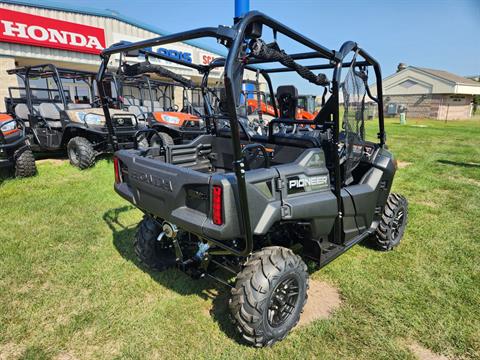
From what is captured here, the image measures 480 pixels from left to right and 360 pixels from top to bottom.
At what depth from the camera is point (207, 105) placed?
4031mm

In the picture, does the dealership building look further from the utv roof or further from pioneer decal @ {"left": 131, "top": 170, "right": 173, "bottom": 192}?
pioneer decal @ {"left": 131, "top": 170, "right": 173, "bottom": 192}

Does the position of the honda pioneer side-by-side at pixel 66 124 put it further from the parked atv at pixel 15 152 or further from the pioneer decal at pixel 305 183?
the pioneer decal at pixel 305 183

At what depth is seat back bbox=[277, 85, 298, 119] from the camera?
422 centimetres

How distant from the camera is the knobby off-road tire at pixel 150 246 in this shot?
3285 millimetres

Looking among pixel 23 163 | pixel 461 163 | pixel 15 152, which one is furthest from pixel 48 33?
pixel 461 163

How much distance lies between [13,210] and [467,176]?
882cm

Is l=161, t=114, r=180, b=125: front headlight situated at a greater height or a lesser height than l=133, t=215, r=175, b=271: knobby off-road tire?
greater

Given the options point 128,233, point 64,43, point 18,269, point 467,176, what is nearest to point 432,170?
point 467,176

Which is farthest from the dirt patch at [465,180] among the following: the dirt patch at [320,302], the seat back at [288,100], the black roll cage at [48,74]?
the black roll cage at [48,74]

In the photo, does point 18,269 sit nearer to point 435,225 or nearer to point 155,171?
point 155,171

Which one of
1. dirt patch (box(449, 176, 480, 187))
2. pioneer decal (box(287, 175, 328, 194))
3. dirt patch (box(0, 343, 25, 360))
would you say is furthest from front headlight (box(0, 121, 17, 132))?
dirt patch (box(449, 176, 480, 187))

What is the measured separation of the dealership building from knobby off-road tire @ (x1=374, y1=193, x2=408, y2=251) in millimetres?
10409

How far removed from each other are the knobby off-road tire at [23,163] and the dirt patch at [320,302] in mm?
5924

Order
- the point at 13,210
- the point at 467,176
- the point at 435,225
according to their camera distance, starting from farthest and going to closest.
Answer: the point at 467,176
the point at 13,210
the point at 435,225
